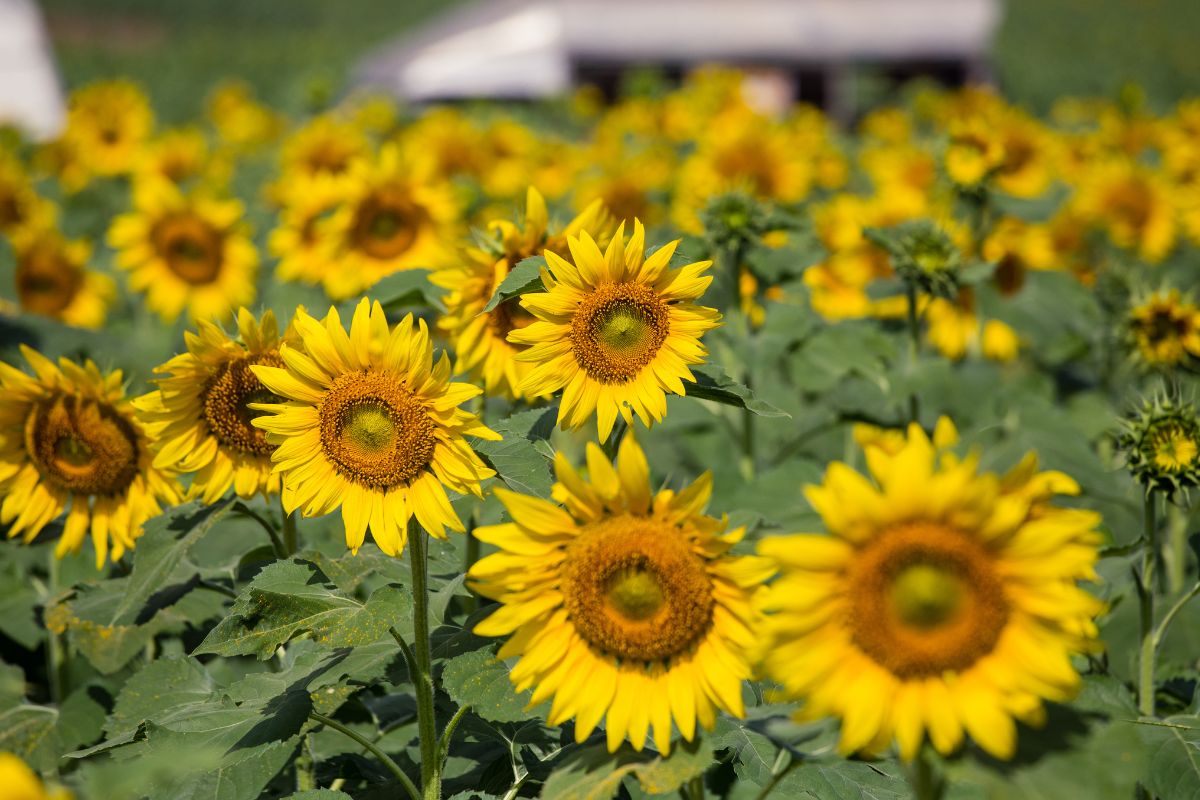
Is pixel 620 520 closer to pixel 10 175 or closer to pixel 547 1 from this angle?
pixel 10 175

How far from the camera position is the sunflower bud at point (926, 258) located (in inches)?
118

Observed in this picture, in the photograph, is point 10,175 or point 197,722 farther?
point 10,175

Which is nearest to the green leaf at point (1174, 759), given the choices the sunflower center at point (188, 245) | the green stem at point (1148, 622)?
the green stem at point (1148, 622)

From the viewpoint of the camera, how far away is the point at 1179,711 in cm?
235

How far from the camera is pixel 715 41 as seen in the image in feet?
57.7

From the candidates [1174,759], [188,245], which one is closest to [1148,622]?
[1174,759]

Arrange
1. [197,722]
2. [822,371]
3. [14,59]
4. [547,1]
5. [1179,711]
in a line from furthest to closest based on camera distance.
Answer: [547,1], [14,59], [822,371], [1179,711], [197,722]

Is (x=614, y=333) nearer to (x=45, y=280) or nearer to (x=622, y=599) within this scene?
(x=622, y=599)

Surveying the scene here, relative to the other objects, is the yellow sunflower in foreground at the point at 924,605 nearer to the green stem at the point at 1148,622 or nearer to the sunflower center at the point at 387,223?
the green stem at the point at 1148,622

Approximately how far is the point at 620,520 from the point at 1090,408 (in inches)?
109

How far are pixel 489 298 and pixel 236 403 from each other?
0.51 meters

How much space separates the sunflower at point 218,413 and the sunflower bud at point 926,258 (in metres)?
1.54

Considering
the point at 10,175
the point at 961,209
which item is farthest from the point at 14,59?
the point at 961,209

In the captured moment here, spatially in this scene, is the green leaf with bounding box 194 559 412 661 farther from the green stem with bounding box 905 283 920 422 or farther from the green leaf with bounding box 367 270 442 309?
the green stem with bounding box 905 283 920 422
